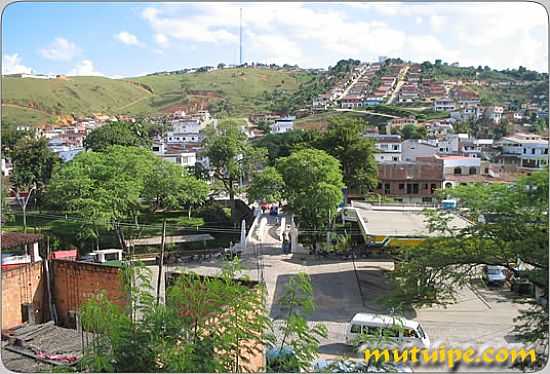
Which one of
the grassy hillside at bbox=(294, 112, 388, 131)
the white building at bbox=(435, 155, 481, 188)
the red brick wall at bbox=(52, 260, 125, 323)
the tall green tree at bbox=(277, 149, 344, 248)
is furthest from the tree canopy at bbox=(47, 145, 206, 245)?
the grassy hillside at bbox=(294, 112, 388, 131)

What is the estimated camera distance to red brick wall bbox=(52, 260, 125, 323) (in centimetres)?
520

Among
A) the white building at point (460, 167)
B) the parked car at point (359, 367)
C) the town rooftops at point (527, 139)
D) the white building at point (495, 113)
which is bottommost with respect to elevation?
the parked car at point (359, 367)

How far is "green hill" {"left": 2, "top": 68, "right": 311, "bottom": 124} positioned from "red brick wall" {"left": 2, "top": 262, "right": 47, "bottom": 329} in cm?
2948

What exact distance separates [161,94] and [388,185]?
3549 centimetres

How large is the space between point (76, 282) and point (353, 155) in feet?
27.6

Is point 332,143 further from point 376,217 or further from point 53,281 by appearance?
point 53,281

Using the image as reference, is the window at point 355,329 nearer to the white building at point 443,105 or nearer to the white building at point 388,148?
the white building at point 388,148

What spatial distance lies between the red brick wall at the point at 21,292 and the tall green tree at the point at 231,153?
21.6 ft

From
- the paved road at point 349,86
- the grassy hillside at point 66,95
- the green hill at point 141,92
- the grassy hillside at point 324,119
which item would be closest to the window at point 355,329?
the grassy hillside at point 324,119

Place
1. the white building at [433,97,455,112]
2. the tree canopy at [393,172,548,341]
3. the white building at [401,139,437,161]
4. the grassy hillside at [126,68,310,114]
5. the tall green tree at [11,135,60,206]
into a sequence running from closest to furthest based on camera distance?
the tree canopy at [393,172,548,341] < the tall green tree at [11,135,60,206] < the white building at [401,139,437,161] < the white building at [433,97,455,112] < the grassy hillside at [126,68,310,114]

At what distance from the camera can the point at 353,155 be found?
42.5 ft

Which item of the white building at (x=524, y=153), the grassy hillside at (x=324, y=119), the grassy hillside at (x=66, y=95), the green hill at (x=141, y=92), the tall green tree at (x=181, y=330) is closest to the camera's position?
the tall green tree at (x=181, y=330)

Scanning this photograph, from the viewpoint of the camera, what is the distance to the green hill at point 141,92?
119ft

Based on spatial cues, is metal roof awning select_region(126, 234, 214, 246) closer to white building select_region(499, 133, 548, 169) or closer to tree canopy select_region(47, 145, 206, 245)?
tree canopy select_region(47, 145, 206, 245)
